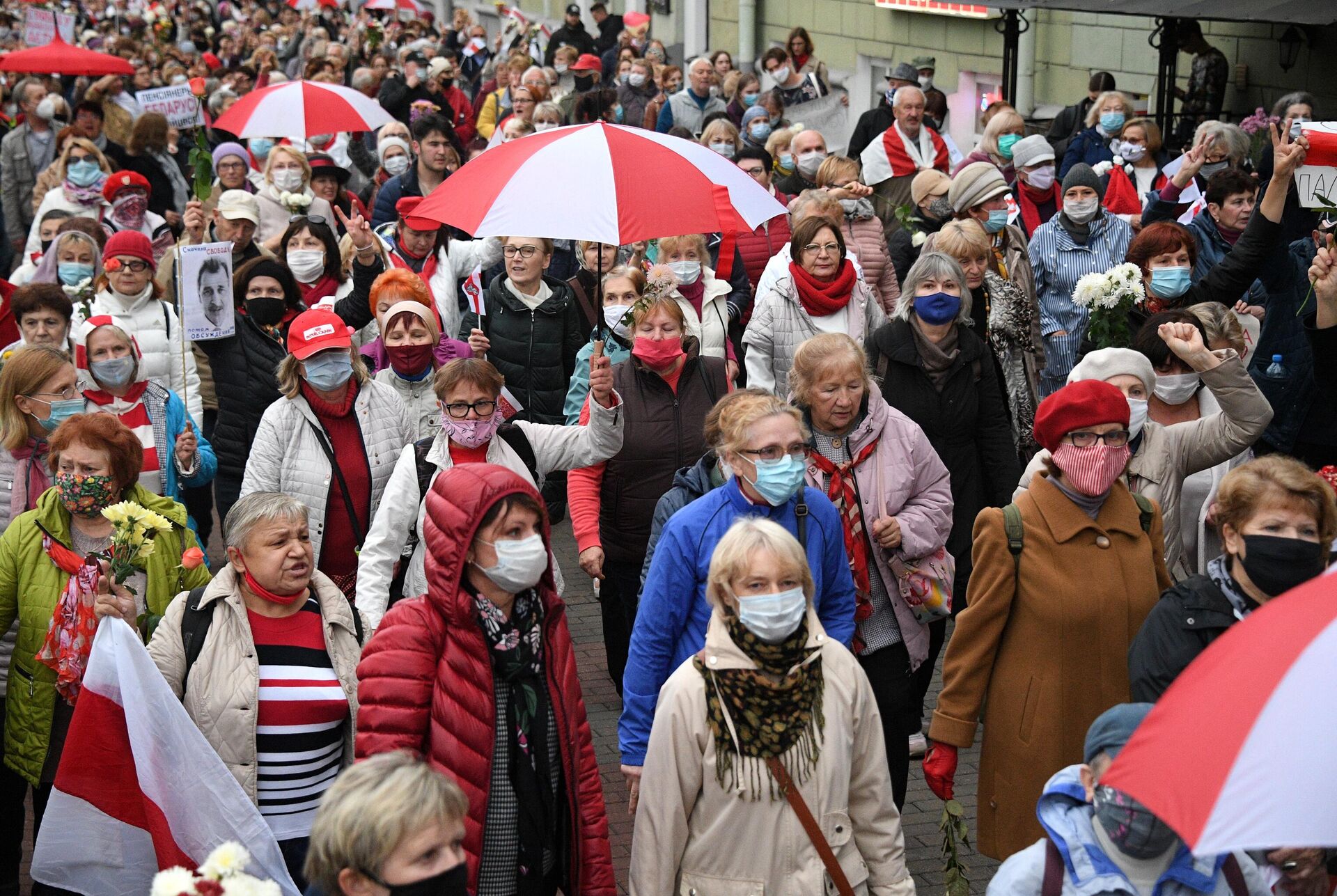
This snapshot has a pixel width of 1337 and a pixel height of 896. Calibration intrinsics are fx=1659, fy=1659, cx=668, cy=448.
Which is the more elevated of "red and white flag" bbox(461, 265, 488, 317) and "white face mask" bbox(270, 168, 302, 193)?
"white face mask" bbox(270, 168, 302, 193)

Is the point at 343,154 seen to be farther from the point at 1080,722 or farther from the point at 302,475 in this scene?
the point at 1080,722

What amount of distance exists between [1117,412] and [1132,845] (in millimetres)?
1749

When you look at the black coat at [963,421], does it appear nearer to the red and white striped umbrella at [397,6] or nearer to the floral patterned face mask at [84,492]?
the floral patterned face mask at [84,492]

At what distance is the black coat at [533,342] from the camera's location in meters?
9.20

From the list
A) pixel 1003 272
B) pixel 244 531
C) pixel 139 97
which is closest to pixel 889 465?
pixel 244 531

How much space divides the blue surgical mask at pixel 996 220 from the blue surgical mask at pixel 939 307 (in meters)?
2.99

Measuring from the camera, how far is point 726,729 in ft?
13.5

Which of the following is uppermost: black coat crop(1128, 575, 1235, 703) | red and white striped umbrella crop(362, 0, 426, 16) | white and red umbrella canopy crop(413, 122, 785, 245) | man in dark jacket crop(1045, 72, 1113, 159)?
red and white striped umbrella crop(362, 0, 426, 16)

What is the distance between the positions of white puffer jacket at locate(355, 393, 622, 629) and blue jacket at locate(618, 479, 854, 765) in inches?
20.4

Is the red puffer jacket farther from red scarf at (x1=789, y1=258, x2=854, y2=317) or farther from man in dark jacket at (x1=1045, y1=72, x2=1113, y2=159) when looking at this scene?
man in dark jacket at (x1=1045, y1=72, x2=1113, y2=159)

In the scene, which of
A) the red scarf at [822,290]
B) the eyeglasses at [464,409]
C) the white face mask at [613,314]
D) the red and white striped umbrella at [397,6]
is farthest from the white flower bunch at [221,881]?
the red and white striped umbrella at [397,6]

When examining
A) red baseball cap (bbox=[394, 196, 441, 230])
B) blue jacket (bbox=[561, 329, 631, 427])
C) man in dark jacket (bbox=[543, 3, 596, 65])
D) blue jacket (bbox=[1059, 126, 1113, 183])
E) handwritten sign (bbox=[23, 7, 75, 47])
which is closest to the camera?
blue jacket (bbox=[561, 329, 631, 427])

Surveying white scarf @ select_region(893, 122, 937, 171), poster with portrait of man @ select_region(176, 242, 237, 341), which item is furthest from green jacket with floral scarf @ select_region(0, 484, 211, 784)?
white scarf @ select_region(893, 122, 937, 171)

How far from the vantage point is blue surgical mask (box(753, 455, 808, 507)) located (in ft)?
16.2
